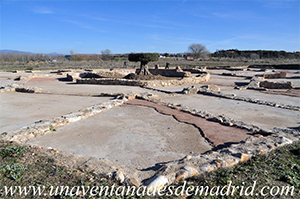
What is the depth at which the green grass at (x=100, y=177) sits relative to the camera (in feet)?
10.3

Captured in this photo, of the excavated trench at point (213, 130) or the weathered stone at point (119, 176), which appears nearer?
the weathered stone at point (119, 176)

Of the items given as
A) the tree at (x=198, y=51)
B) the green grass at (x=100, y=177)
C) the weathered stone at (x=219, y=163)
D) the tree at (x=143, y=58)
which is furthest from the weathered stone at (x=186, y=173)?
the tree at (x=198, y=51)

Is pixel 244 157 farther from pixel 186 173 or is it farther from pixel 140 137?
pixel 140 137

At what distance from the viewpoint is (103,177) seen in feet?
10.9

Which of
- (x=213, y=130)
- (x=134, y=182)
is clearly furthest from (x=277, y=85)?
(x=134, y=182)

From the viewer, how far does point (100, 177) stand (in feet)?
10.9

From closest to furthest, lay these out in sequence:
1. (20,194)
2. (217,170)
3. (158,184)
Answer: (20,194) → (158,184) → (217,170)

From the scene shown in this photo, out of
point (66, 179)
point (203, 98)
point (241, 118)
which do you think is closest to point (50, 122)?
point (66, 179)

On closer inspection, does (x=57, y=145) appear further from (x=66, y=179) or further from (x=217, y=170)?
(x=217, y=170)

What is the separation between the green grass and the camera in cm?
314

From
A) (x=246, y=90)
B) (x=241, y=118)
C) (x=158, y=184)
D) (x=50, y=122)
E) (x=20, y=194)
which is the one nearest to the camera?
(x=20, y=194)

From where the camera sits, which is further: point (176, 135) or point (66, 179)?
point (176, 135)

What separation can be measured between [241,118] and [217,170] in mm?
4159

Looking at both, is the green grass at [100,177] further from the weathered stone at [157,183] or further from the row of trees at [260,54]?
the row of trees at [260,54]
